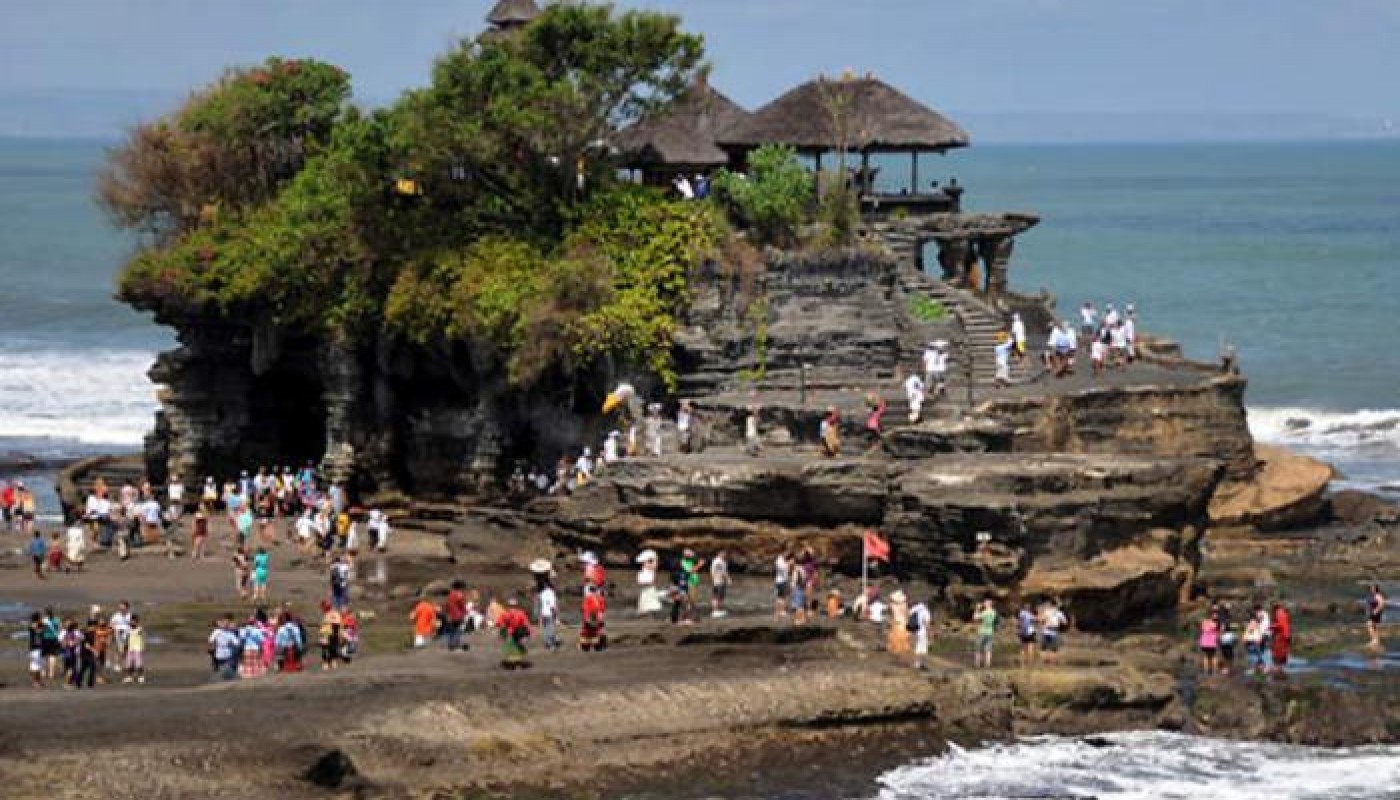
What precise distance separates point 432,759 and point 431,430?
21425 mm

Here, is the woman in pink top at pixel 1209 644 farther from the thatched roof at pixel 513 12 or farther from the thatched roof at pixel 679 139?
the thatched roof at pixel 513 12

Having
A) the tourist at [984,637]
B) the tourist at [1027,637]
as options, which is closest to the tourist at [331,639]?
the tourist at [984,637]

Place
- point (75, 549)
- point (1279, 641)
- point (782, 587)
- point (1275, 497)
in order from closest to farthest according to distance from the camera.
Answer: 1. point (1279, 641)
2. point (782, 587)
3. point (75, 549)
4. point (1275, 497)

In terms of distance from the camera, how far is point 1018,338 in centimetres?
5175

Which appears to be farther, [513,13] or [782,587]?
[513,13]

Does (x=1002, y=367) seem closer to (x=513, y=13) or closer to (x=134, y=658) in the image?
(x=513, y=13)

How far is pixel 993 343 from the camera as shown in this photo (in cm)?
5222

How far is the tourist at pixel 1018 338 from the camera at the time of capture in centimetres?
5166

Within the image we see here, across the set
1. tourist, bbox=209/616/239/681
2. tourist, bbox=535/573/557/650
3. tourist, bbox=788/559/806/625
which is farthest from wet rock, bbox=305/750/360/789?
tourist, bbox=788/559/806/625

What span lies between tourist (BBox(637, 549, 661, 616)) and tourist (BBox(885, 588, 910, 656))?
420 centimetres

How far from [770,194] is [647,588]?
11023 millimetres

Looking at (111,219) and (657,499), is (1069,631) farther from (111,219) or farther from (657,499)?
(111,219)

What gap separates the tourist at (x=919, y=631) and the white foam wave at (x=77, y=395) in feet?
129

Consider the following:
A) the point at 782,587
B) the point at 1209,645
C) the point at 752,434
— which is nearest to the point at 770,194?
the point at 752,434
